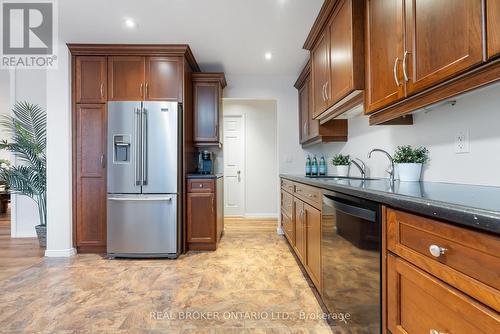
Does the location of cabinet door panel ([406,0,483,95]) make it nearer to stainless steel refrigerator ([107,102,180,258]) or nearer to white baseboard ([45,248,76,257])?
stainless steel refrigerator ([107,102,180,258])

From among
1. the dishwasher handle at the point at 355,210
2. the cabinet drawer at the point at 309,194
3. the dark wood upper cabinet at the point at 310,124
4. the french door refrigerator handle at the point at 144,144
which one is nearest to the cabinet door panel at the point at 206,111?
the french door refrigerator handle at the point at 144,144

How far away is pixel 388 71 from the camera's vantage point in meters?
1.43

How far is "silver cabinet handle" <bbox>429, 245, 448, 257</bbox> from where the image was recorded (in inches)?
28.9

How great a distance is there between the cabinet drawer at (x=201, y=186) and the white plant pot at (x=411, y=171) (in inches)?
84.1

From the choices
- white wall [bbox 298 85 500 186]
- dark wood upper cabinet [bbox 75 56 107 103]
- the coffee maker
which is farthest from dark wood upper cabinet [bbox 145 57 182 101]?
white wall [bbox 298 85 500 186]

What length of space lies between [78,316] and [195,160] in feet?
8.05

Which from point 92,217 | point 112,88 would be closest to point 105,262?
point 92,217

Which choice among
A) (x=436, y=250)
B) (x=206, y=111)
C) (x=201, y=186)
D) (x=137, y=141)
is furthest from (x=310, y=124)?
(x=436, y=250)

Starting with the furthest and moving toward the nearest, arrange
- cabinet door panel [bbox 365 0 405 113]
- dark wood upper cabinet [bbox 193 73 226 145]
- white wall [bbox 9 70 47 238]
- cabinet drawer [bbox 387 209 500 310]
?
1. white wall [bbox 9 70 47 238]
2. dark wood upper cabinet [bbox 193 73 226 145]
3. cabinet door panel [bbox 365 0 405 113]
4. cabinet drawer [bbox 387 209 500 310]

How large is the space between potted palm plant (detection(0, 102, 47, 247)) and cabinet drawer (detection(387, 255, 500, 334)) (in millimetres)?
3823

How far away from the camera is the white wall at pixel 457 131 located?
3.96 ft

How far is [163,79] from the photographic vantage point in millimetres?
3086

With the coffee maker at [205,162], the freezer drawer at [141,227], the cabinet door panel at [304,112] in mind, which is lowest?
the freezer drawer at [141,227]

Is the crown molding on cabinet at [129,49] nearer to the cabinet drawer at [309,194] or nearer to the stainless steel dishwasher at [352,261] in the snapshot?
the cabinet drawer at [309,194]
